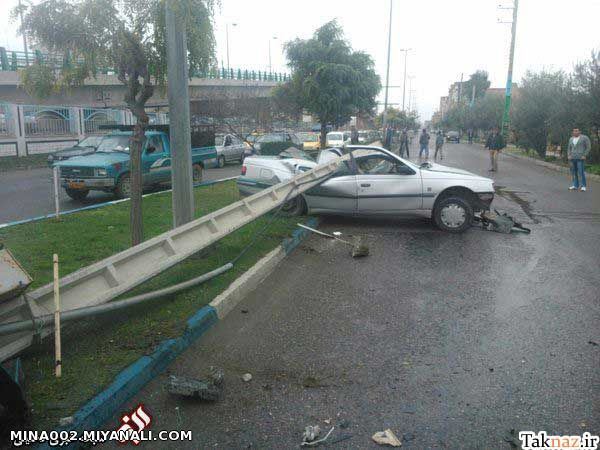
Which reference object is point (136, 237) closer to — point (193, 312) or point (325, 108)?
point (193, 312)

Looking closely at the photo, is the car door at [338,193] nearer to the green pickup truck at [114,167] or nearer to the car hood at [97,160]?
the green pickup truck at [114,167]

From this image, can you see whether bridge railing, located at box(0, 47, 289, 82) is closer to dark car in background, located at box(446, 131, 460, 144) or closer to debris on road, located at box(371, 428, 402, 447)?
debris on road, located at box(371, 428, 402, 447)

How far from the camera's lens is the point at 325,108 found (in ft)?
84.0

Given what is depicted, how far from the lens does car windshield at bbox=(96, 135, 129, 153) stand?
583 inches

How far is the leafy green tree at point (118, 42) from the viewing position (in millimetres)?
6125

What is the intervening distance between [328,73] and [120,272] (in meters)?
21.2

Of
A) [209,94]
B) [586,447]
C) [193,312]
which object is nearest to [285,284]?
[193,312]

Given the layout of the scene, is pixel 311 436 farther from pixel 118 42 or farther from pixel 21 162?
pixel 21 162

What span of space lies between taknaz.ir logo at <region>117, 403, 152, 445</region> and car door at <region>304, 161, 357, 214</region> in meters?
7.22

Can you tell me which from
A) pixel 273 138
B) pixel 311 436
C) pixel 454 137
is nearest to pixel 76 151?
pixel 273 138

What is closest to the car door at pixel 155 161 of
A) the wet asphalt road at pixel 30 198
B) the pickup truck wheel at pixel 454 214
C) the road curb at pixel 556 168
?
the wet asphalt road at pixel 30 198

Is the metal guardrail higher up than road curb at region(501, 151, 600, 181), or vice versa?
the metal guardrail

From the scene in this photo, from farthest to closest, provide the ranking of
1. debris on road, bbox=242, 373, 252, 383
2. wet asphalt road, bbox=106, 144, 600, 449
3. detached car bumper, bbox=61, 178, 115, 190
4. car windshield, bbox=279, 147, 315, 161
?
1. detached car bumper, bbox=61, 178, 115, 190
2. car windshield, bbox=279, 147, 315, 161
3. debris on road, bbox=242, 373, 252, 383
4. wet asphalt road, bbox=106, 144, 600, 449

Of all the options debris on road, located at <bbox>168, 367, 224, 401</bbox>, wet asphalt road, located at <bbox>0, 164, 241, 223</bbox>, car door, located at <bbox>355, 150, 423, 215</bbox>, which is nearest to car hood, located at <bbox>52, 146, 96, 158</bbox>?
wet asphalt road, located at <bbox>0, 164, 241, 223</bbox>
